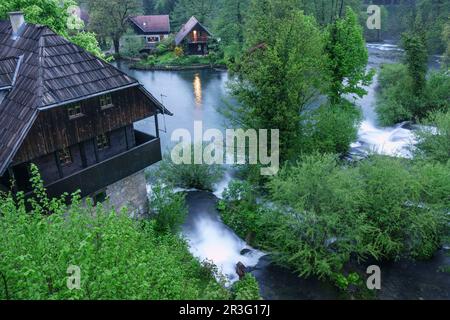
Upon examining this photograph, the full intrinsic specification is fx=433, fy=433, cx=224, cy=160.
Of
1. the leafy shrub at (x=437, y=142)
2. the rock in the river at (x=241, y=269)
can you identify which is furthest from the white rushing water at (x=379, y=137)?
the rock in the river at (x=241, y=269)

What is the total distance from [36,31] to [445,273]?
2124cm

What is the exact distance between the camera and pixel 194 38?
66062 mm

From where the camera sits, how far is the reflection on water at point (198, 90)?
4588 cm

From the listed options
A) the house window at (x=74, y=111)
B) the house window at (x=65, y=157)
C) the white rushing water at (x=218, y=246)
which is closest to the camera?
the house window at (x=74, y=111)

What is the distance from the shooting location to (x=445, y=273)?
66.2 feet

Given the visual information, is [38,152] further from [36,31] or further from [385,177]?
[385,177]

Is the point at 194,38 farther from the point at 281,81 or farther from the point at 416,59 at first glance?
the point at 281,81

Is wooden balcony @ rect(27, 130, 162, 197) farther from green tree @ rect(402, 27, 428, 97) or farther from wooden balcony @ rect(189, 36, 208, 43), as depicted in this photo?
wooden balcony @ rect(189, 36, 208, 43)

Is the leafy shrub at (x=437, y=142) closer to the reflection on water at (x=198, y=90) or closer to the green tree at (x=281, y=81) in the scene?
the green tree at (x=281, y=81)

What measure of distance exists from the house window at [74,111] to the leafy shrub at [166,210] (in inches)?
236

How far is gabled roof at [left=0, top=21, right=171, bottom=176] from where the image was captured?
53.1 feet

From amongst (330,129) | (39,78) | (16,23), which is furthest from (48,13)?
(330,129)

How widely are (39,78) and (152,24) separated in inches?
2389
